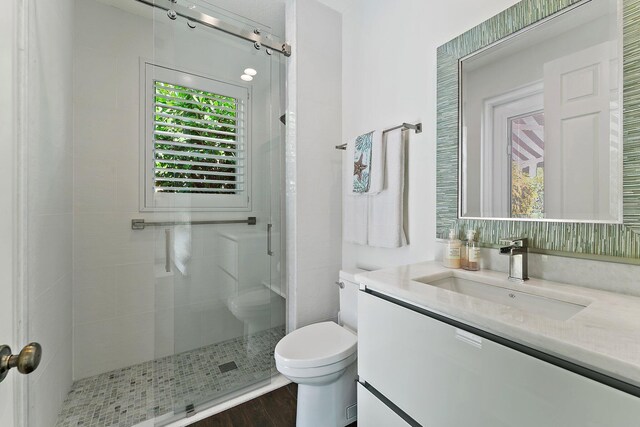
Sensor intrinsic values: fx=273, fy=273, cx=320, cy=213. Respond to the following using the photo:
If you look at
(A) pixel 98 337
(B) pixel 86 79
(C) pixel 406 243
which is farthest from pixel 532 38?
(A) pixel 98 337

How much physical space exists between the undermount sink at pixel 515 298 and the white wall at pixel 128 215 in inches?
47.1

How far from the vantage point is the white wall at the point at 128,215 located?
5.28ft

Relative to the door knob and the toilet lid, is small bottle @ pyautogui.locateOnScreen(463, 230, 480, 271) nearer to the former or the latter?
the toilet lid

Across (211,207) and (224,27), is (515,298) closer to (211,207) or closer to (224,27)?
(211,207)

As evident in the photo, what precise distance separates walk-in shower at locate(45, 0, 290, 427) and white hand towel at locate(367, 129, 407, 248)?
0.73m

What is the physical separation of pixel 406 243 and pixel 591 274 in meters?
0.73

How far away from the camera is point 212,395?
1556 mm

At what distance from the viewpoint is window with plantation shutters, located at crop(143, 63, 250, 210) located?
5.21ft

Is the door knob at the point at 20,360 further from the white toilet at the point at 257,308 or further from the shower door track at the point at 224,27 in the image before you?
the shower door track at the point at 224,27

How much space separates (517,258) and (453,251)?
0.24 meters

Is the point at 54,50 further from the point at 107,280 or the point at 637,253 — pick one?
the point at 637,253

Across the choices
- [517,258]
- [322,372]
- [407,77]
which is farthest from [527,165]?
[322,372]

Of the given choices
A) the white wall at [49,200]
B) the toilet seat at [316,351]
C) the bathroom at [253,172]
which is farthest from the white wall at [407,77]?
the white wall at [49,200]

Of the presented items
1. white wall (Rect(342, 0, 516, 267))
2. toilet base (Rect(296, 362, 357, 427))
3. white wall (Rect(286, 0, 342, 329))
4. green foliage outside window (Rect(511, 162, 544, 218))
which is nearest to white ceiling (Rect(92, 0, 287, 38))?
white wall (Rect(286, 0, 342, 329))
